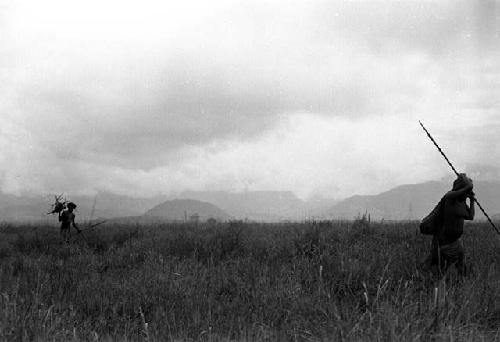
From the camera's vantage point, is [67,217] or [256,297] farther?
[67,217]

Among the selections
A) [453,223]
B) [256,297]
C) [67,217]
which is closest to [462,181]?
[453,223]

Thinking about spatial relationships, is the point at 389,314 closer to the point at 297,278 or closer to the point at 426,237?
the point at 297,278

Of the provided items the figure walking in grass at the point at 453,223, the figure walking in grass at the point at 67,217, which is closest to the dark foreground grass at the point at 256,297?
the figure walking in grass at the point at 453,223

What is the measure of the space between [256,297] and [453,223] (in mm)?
3073

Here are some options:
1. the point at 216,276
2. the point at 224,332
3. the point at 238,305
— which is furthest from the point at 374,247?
the point at 224,332

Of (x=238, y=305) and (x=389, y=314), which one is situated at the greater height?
(x=389, y=314)

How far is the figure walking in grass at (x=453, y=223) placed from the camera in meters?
5.08

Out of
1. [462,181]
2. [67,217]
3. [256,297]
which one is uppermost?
[462,181]

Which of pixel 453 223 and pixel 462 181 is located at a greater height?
pixel 462 181

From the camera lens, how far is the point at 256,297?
14.1 feet

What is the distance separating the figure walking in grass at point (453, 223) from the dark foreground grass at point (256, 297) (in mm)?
324

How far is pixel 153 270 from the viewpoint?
5895 mm

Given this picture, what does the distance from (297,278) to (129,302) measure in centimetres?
227

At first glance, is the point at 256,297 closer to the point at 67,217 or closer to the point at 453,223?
the point at 453,223
